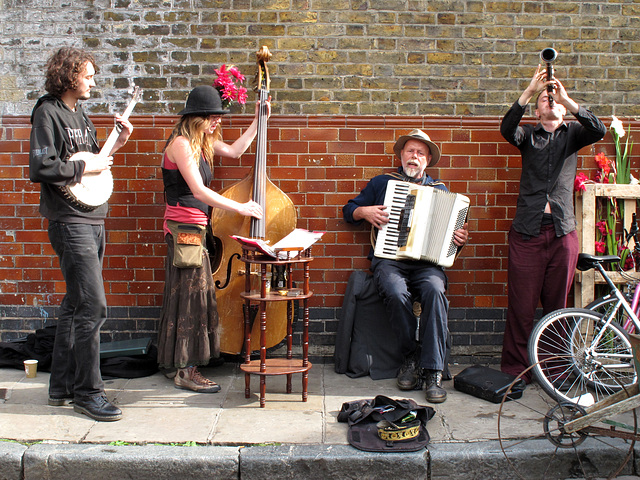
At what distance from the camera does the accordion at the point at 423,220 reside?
4781mm

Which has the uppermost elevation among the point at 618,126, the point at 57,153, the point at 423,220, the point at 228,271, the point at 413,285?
the point at 618,126

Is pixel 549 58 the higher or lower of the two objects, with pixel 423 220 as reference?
higher

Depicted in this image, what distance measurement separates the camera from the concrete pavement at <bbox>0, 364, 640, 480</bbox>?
346 cm

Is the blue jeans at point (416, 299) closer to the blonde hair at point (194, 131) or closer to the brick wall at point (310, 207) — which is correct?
the brick wall at point (310, 207)

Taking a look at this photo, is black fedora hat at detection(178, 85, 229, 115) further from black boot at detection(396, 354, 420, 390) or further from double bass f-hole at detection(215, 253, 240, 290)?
black boot at detection(396, 354, 420, 390)

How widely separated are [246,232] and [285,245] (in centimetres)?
56

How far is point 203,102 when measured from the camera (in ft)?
14.2

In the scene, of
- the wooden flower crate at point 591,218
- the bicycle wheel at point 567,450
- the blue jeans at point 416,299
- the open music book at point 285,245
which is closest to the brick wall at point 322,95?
the wooden flower crate at point 591,218

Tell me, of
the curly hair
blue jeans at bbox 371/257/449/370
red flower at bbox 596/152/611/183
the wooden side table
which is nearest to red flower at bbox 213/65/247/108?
the curly hair

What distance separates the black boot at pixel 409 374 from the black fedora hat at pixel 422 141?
1.62 meters

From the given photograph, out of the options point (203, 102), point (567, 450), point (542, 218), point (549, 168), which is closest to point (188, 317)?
point (203, 102)

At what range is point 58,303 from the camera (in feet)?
17.2

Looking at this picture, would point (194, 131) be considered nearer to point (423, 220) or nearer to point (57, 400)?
point (423, 220)

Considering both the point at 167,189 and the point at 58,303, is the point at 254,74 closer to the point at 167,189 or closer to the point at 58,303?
the point at 167,189
